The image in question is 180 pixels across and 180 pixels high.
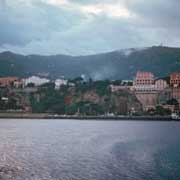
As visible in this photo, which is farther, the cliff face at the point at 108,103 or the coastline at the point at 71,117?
the cliff face at the point at 108,103

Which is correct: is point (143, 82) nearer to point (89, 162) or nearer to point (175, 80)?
point (175, 80)

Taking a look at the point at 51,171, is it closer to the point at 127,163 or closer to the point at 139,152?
the point at 127,163

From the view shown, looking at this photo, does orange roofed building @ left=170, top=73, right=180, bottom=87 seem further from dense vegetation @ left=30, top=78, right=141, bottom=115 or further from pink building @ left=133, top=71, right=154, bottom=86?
dense vegetation @ left=30, top=78, right=141, bottom=115

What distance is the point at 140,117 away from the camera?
114438 mm

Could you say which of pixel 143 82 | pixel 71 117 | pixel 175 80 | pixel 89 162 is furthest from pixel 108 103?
pixel 89 162

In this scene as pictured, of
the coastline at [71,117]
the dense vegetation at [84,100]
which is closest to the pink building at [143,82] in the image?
the dense vegetation at [84,100]

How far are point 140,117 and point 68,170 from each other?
87.4 metres

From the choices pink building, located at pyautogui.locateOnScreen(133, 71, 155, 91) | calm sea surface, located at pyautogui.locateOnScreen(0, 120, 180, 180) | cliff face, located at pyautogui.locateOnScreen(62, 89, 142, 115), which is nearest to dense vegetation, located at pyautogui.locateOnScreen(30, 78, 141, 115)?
cliff face, located at pyautogui.locateOnScreen(62, 89, 142, 115)

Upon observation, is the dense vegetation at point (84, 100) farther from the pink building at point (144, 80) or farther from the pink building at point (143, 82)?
the pink building at point (144, 80)

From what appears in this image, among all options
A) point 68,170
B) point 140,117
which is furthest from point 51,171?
point 140,117

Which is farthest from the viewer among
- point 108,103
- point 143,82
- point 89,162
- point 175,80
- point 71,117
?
point 143,82

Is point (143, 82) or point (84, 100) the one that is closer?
point (84, 100)

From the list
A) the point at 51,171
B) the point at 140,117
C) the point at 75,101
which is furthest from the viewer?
the point at 75,101

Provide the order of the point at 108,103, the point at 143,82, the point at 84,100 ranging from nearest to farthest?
the point at 108,103 < the point at 84,100 < the point at 143,82
